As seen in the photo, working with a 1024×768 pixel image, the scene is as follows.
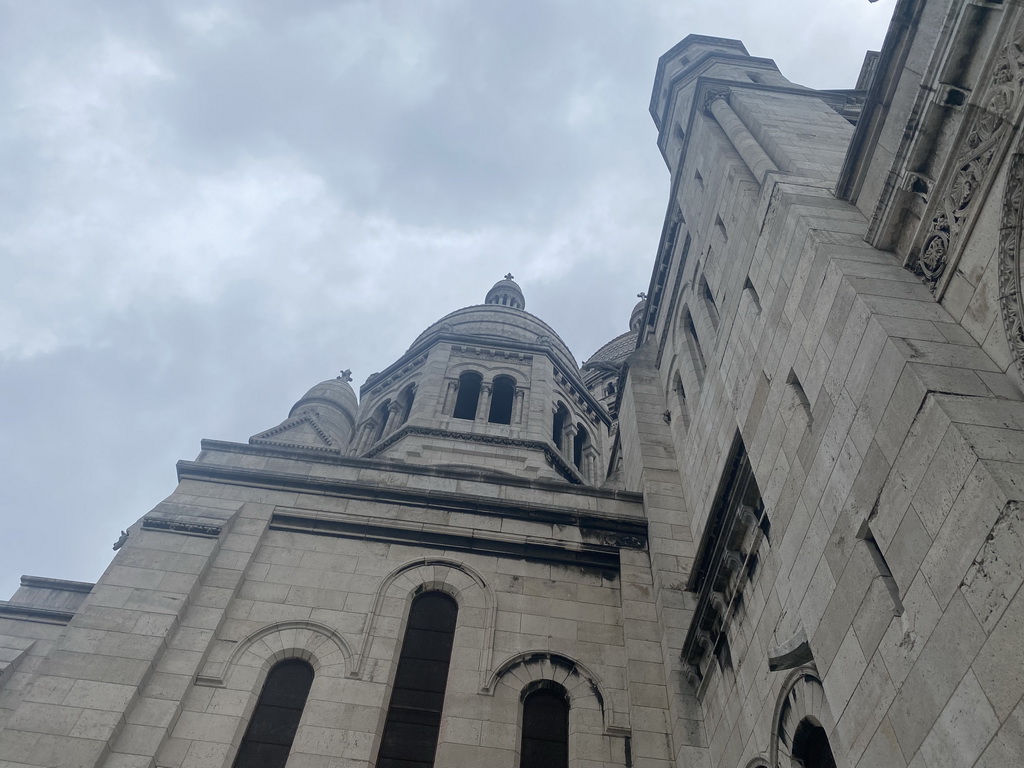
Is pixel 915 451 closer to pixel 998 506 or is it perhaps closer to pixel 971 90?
pixel 998 506

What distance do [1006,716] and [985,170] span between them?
431 centimetres

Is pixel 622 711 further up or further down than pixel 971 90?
further down

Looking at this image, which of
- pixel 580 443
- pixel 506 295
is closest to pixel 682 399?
pixel 580 443

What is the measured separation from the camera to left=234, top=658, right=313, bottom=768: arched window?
1005 centimetres

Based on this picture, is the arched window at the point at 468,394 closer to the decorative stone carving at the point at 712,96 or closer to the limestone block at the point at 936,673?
the decorative stone carving at the point at 712,96

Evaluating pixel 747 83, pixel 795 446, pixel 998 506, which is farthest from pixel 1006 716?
pixel 747 83

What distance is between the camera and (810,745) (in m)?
7.50

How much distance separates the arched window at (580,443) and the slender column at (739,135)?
49.1 ft

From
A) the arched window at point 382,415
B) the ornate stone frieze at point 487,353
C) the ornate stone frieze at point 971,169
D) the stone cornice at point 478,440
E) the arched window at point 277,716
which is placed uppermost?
the ornate stone frieze at point 487,353

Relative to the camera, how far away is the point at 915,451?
555 cm

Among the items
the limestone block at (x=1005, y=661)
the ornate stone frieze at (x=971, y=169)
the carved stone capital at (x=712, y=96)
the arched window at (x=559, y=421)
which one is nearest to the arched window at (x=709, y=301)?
the carved stone capital at (x=712, y=96)

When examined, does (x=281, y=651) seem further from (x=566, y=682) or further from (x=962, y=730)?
(x=962, y=730)

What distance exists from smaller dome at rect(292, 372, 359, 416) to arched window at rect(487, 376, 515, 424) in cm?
866

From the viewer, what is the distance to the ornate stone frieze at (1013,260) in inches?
226
